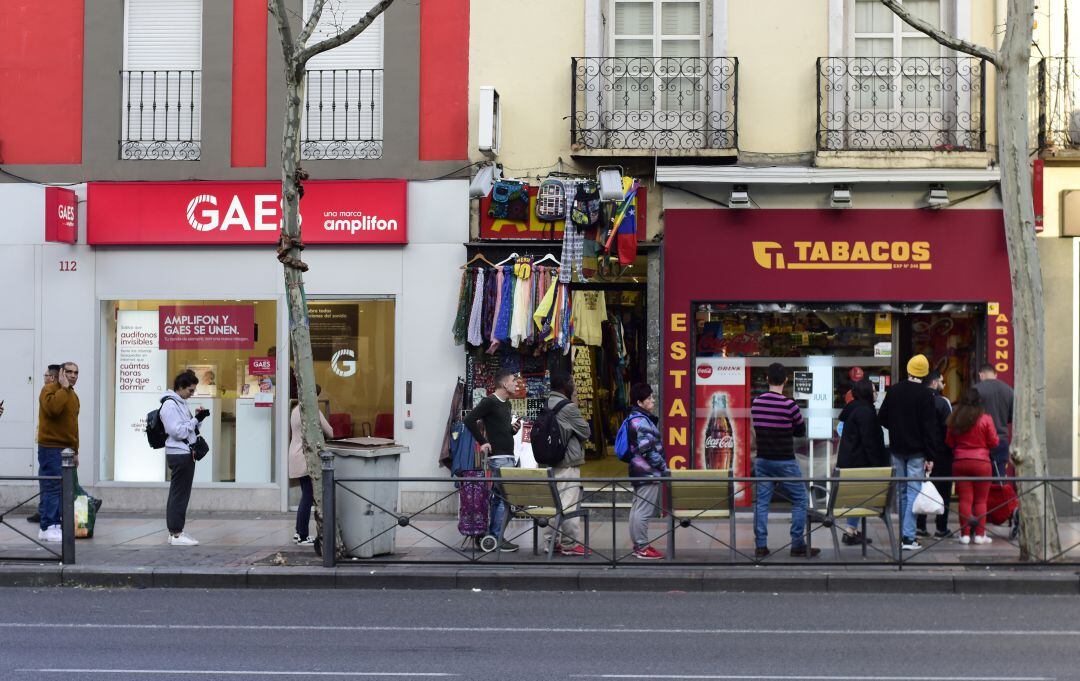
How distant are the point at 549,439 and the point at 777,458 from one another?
2.25m

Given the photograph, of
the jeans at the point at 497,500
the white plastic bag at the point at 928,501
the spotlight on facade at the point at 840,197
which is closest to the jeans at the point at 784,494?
the white plastic bag at the point at 928,501

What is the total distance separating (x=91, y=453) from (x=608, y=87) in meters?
→ 8.26

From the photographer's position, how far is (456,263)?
15305mm

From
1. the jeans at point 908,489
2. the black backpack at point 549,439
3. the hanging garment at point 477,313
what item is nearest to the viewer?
the jeans at point 908,489

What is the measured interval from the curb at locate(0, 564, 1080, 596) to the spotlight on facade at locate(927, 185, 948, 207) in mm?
5511

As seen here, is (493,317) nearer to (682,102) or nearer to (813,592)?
(682,102)

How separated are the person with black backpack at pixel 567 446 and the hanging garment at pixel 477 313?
3086mm

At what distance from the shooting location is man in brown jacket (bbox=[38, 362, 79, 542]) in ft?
42.0

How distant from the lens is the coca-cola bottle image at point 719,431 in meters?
15.4

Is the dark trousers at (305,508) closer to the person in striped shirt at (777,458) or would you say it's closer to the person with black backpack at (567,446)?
the person with black backpack at (567,446)

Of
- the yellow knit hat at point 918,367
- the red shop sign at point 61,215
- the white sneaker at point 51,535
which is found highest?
the red shop sign at point 61,215

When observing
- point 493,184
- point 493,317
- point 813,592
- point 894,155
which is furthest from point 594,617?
point 894,155

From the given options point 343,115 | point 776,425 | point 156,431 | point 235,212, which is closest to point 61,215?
point 235,212

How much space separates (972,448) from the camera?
12.5m
